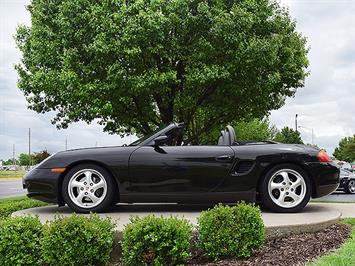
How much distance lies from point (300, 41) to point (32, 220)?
17114 mm

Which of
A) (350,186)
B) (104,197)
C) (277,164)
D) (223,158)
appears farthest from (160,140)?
(350,186)

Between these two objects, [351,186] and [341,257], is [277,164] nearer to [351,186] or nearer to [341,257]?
[341,257]

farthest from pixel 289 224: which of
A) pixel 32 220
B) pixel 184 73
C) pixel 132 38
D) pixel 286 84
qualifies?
pixel 286 84

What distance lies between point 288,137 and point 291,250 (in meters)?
58.3

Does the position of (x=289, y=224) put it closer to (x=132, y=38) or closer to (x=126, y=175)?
(x=126, y=175)

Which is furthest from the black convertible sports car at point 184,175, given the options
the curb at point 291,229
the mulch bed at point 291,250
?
the mulch bed at point 291,250

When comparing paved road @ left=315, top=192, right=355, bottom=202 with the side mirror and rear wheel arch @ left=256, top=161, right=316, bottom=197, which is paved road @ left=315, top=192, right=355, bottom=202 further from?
the side mirror

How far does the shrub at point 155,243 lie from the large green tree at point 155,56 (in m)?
10.6

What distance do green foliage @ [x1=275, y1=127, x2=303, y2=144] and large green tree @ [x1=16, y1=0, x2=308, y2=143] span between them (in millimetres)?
38510

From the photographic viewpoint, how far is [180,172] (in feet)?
19.8

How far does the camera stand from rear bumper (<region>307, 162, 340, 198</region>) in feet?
20.4

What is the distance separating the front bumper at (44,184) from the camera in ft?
20.5

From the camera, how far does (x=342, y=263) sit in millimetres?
3973

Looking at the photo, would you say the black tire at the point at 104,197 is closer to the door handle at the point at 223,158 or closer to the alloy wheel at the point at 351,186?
the door handle at the point at 223,158
